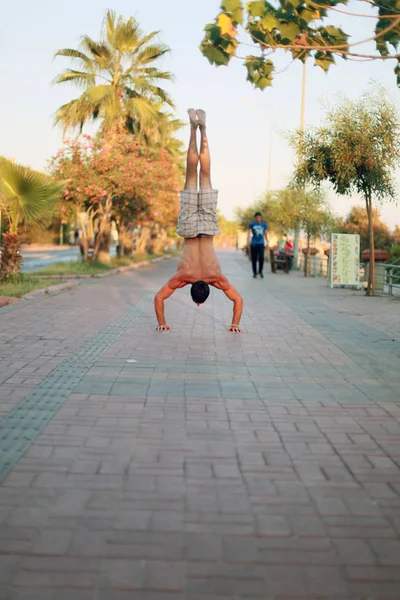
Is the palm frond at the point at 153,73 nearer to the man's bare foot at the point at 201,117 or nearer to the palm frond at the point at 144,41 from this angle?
the palm frond at the point at 144,41

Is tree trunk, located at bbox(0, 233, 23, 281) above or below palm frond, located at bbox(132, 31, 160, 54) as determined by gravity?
below

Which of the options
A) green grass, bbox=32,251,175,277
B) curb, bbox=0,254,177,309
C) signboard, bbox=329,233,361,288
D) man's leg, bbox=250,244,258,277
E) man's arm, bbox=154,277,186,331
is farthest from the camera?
man's leg, bbox=250,244,258,277

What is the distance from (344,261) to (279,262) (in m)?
10.00

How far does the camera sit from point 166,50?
2822cm

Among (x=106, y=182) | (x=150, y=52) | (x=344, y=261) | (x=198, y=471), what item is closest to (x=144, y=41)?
(x=150, y=52)

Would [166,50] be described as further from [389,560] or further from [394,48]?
[389,560]

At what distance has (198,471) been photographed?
4.13 meters

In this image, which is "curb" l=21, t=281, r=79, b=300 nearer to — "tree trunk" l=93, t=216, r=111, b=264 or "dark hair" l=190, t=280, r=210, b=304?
"dark hair" l=190, t=280, r=210, b=304

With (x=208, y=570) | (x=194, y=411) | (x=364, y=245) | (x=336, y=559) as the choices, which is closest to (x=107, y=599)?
(x=208, y=570)

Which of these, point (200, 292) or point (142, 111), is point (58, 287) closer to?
point (200, 292)

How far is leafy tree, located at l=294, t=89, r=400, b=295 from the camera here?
1633 cm

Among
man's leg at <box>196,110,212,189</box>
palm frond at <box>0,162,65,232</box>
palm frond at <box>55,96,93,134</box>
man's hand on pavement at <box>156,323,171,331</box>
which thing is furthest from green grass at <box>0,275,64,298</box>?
palm frond at <box>55,96,93,134</box>

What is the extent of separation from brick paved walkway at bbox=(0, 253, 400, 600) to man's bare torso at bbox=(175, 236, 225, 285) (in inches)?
40.4

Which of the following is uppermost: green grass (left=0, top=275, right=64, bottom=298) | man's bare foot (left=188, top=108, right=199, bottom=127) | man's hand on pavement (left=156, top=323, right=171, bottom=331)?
man's bare foot (left=188, top=108, right=199, bottom=127)
